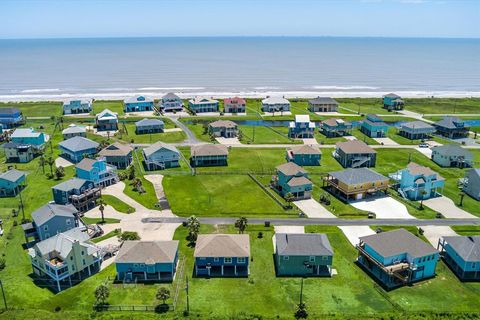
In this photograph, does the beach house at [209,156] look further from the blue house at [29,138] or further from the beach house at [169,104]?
the beach house at [169,104]

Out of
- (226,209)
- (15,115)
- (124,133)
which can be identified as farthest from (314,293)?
(15,115)

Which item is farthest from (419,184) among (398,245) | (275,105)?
(275,105)

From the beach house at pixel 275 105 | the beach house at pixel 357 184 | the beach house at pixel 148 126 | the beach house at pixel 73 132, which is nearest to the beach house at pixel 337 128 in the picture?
the beach house at pixel 275 105

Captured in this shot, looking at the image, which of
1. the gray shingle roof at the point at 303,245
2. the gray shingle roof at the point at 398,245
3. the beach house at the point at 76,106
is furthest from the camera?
the beach house at the point at 76,106

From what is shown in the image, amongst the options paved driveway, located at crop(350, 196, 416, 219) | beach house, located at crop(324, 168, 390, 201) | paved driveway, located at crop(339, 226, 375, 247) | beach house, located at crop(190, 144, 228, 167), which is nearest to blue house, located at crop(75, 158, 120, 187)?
beach house, located at crop(190, 144, 228, 167)

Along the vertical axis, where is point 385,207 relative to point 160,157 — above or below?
below

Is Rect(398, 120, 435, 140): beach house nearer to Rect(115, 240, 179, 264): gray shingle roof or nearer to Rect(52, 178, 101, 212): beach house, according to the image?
Rect(115, 240, 179, 264): gray shingle roof

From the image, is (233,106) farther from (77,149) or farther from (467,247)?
(467,247)
